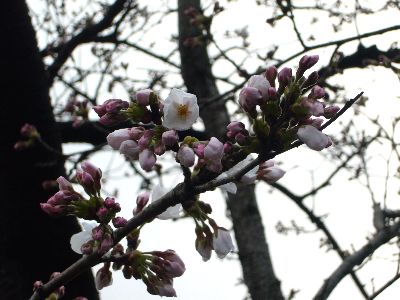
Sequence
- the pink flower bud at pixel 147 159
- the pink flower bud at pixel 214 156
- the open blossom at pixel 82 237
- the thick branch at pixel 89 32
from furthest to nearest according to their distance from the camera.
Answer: the thick branch at pixel 89 32 → the open blossom at pixel 82 237 → the pink flower bud at pixel 147 159 → the pink flower bud at pixel 214 156

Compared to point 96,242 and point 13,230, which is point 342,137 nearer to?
point 13,230

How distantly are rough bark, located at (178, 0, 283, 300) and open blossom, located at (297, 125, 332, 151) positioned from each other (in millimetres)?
2300

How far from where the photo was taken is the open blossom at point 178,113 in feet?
3.58

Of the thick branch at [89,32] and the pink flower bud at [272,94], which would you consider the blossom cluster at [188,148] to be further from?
the thick branch at [89,32]

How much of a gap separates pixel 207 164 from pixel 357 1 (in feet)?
11.5

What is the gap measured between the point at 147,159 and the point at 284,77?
33 centimetres

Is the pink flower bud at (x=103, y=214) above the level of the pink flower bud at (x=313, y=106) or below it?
below

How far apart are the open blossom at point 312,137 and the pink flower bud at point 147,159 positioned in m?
0.31

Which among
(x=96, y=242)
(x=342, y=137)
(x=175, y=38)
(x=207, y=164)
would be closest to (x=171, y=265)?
(x=96, y=242)

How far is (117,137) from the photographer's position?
1.17 meters

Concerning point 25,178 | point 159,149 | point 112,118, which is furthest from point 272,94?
point 25,178

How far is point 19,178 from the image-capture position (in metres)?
2.21

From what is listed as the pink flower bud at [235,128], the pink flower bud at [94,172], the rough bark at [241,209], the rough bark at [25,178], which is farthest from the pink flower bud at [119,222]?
the rough bark at [241,209]

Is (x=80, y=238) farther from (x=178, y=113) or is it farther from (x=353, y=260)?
(x=353, y=260)
